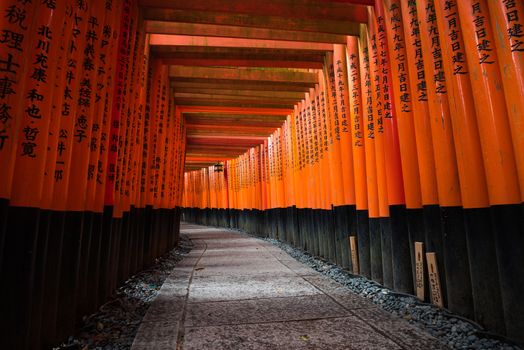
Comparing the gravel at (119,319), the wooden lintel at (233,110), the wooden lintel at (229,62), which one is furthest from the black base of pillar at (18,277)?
the wooden lintel at (233,110)

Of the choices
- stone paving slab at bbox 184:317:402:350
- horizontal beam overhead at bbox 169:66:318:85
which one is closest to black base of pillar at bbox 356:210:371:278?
stone paving slab at bbox 184:317:402:350

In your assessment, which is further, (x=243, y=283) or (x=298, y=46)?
(x=298, y=46)

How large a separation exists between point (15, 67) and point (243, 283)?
11.7 ft

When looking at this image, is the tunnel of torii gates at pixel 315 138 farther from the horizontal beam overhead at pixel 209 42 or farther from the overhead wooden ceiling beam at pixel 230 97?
the overhead wooden ceiling beam at pixel 230 97

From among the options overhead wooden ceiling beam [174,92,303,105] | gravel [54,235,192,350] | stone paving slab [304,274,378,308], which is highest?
overhead wooden ceiling beam [174,92,303,105]

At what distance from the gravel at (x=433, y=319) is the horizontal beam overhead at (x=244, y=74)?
15.2 feet

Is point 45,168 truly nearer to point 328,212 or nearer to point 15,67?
point 15,67

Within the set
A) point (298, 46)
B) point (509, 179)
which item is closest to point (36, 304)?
point (509, 179)

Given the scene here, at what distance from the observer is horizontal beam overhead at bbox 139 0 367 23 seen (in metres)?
4.96

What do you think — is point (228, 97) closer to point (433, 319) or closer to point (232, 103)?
point (232, 103)

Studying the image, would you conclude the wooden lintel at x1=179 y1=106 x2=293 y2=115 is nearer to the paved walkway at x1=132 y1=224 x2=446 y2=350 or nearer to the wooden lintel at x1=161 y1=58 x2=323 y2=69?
the wooden lintel at x1=161 y1=58 x2=323 y2=69

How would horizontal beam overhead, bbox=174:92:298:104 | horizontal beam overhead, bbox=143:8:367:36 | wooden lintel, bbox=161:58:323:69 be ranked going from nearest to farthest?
1. horizontal beam overhead, bbox=143:8:367:36
2. wooden lintel, bbox=161:58:323:69
3. horizontal beam overhead, bbox=174:92:298:104

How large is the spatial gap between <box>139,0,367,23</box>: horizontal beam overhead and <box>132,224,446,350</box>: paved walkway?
3.91 meters

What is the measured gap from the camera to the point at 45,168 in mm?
2389
